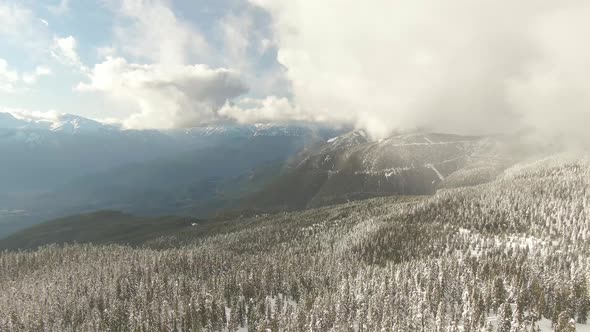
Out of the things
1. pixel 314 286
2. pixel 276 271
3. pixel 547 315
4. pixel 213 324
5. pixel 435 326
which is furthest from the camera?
pixel 276 271

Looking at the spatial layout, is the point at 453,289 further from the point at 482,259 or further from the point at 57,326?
the point at 57,326

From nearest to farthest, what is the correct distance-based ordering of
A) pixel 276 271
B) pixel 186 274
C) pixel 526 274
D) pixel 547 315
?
pixel 547 315 → pixel 526 274 → pixel 276 271 → pixel 186 274

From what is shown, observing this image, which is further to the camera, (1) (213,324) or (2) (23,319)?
(2) (23,319)

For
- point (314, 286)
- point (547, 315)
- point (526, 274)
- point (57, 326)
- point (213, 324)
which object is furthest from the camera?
point (314, 286)

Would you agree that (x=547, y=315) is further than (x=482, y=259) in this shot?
No

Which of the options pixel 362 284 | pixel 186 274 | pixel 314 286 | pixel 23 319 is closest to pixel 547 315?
pixel 362 284

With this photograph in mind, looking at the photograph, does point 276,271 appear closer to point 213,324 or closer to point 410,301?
point 213,324

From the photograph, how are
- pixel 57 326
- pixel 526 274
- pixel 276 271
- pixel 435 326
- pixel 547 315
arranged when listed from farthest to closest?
pixel 276 271 < pixel 526 274 < pixel 57 326 < pixel 547 315 < pixel 435 326

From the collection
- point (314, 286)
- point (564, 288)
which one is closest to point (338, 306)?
point (314, 286)
